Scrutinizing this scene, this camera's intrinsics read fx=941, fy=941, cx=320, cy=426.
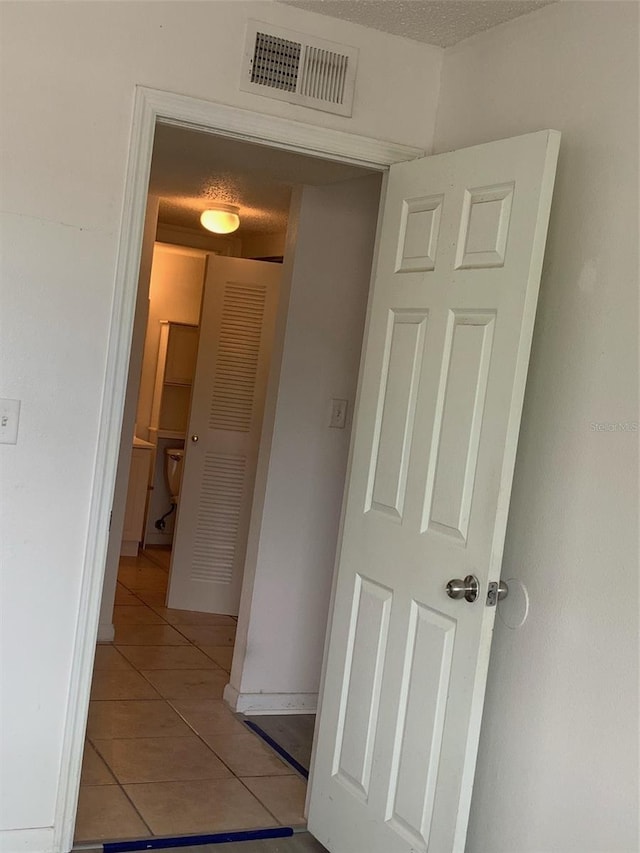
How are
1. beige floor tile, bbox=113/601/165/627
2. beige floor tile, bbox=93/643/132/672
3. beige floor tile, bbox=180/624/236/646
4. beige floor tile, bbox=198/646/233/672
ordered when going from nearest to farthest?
1. beige floor tile, bbox=93/643/132/672
2. beige floor tile, bbox=198/646/233/672
3. beige floor tile, bbox=180/624/236/646
4. beige floor tile, bbox=113/601/165/627

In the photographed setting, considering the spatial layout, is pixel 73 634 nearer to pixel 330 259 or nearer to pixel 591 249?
pixel 591 249

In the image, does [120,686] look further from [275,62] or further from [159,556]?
[159,556]

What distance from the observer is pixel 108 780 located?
10.3 feet

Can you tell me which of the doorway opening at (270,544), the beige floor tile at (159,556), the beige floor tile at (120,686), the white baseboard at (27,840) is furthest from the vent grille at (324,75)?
the beige floor tile at (159,556)

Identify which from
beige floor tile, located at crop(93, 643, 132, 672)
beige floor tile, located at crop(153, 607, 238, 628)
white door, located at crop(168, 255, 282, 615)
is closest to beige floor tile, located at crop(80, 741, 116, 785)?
beige floor tile, located at crop(93, 643, 132, 672)

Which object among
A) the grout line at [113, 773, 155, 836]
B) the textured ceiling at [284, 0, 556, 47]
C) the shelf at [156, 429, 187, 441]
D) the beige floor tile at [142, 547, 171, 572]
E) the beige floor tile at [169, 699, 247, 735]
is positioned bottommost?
the beige floor tile at [142, 547, 171, 572]

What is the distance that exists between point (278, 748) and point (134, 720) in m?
0.58

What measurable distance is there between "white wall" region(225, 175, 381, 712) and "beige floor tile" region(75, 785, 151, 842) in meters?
1.02

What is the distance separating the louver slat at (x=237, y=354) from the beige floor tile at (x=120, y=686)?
1.64 meters

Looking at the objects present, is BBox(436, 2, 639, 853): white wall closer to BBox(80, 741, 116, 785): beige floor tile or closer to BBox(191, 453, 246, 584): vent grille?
BBox(80, 741, 116, 785): beige floor tile

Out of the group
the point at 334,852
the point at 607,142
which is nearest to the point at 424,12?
the point at 607,142

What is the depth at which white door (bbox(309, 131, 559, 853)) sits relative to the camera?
230 cm

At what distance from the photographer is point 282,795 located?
10.5 ft

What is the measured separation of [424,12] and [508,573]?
61.6 inches
